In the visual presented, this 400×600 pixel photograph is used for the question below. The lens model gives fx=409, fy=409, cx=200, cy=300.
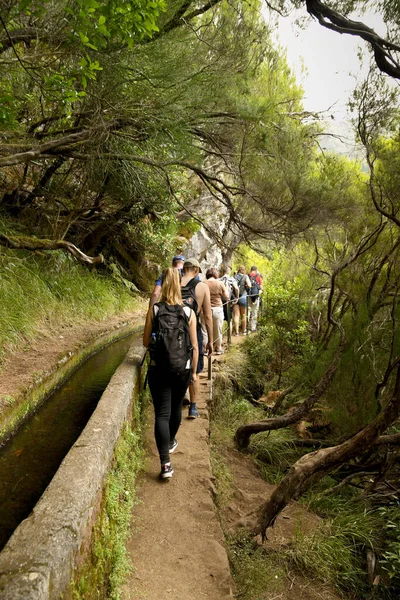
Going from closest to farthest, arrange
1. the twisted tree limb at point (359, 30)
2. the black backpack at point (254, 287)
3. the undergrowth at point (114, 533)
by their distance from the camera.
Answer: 1. the undergrowth at point (114, 533)
2. the twisted tree limb at point (359, 30)
3. the black backpack at point (254, 287)

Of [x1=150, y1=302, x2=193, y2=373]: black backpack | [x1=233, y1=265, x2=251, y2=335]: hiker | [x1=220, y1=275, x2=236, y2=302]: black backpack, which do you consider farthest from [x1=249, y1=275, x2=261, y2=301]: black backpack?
[x1=150, y1=302, x2=193, y2=373]: black backpack

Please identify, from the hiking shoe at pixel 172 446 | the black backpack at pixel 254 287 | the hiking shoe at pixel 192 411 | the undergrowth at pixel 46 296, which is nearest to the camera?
the hiking shoe at pixel 172 446

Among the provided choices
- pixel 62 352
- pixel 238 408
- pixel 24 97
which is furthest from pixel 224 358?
pixel 24 97

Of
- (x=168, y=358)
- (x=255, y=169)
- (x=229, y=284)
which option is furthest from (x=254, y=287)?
(x=168, y=358)

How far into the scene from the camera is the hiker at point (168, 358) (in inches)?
147

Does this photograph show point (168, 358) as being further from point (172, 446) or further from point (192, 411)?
point (192, 411)

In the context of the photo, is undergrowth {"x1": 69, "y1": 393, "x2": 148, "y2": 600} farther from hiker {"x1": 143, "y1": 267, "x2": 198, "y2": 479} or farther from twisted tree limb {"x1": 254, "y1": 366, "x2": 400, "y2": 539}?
twisted tree limb {"x1": 254, "y1": 366, "x2": 400, "y2": 539}

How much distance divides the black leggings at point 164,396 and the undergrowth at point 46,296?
2965 millimetres

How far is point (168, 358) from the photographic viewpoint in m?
3.68

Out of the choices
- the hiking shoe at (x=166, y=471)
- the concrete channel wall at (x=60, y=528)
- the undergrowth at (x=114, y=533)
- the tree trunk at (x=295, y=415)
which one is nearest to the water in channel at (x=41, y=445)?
the undergrowth at (x=114, y=533)

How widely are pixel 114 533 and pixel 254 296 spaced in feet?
32.4

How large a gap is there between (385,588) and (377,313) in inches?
138

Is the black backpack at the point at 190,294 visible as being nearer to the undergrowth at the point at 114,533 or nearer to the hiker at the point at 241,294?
the undergrowth at the point at 114,533

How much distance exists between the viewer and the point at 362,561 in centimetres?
436
